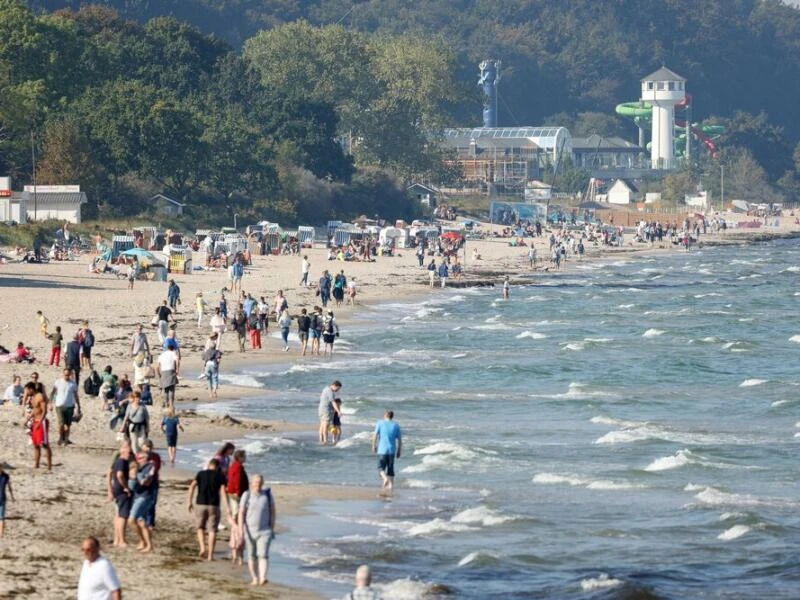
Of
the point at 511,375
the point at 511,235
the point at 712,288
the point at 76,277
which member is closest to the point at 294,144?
the point at 511,235

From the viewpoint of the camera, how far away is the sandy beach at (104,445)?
62.6 ft

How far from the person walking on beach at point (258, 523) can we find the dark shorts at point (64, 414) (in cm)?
673

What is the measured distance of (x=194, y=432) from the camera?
2969 cm

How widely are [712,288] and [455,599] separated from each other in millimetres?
60551

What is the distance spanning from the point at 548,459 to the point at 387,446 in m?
4.97

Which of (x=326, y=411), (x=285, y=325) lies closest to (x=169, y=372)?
(x=326, y=411)

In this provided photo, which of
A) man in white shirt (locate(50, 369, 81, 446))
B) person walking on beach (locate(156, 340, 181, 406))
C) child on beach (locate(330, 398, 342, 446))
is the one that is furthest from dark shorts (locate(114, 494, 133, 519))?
person walking on beach (locate(156, 340, 181, 406))

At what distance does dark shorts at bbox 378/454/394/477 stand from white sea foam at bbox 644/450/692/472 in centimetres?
527

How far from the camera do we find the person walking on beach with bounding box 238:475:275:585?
1855 cm

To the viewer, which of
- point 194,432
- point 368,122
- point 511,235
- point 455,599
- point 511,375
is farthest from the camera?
point 368,122

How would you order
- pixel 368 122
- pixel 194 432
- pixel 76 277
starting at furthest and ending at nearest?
pixel 368 122 → pixel 76 277 → pixel 194 432

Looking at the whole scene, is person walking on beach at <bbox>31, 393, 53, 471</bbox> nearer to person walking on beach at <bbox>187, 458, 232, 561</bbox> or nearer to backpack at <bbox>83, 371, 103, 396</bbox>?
person walking on beach at <bbox>187, 458, 232, 561</bbox>

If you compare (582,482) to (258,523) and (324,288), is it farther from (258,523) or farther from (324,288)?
(324,288)

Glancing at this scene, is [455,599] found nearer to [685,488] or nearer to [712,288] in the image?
[685,488]
